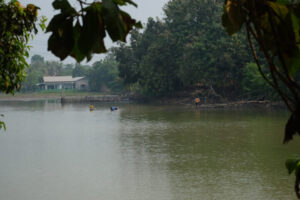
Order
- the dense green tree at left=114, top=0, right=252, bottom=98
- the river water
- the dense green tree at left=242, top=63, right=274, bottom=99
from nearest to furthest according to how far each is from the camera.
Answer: the river water < the dense green tree at left=242, top=63, right=274, bottom=99 < the dense green tree at left=114, top=0, right=252, bottom=98

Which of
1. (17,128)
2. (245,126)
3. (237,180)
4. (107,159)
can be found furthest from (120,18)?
(17,128)

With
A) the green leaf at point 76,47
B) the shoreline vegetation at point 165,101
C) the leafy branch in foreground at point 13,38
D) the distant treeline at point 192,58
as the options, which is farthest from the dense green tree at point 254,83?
the green leaf at point 76,47

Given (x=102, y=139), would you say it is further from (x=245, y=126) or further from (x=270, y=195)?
(x=270, y=195)

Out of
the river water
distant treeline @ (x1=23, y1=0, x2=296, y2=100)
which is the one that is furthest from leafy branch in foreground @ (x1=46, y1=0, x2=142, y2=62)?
distant treeline @ (x1=23, y1=0, x2=296, y2=100)

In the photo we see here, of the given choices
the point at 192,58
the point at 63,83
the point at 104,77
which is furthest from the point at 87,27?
the point at 63,83

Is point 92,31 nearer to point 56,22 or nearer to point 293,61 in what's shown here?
point 56,22

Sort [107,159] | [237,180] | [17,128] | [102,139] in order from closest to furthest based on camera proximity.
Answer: [237,180]
[107,159]
[102,139]
[17,128]

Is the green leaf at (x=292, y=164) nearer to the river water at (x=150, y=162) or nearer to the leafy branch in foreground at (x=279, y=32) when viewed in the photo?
the leafy branch in foreground at (x=279, y=32)

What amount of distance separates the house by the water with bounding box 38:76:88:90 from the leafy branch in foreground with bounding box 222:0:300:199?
3044 inches

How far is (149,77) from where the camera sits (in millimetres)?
42688

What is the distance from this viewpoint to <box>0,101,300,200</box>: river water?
11124 mm

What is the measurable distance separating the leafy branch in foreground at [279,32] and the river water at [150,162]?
4.57m

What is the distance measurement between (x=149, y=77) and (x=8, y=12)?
3912 cm

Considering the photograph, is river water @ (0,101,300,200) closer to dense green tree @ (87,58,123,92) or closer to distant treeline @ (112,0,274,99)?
distant treeline @ (112,0,274,99)
